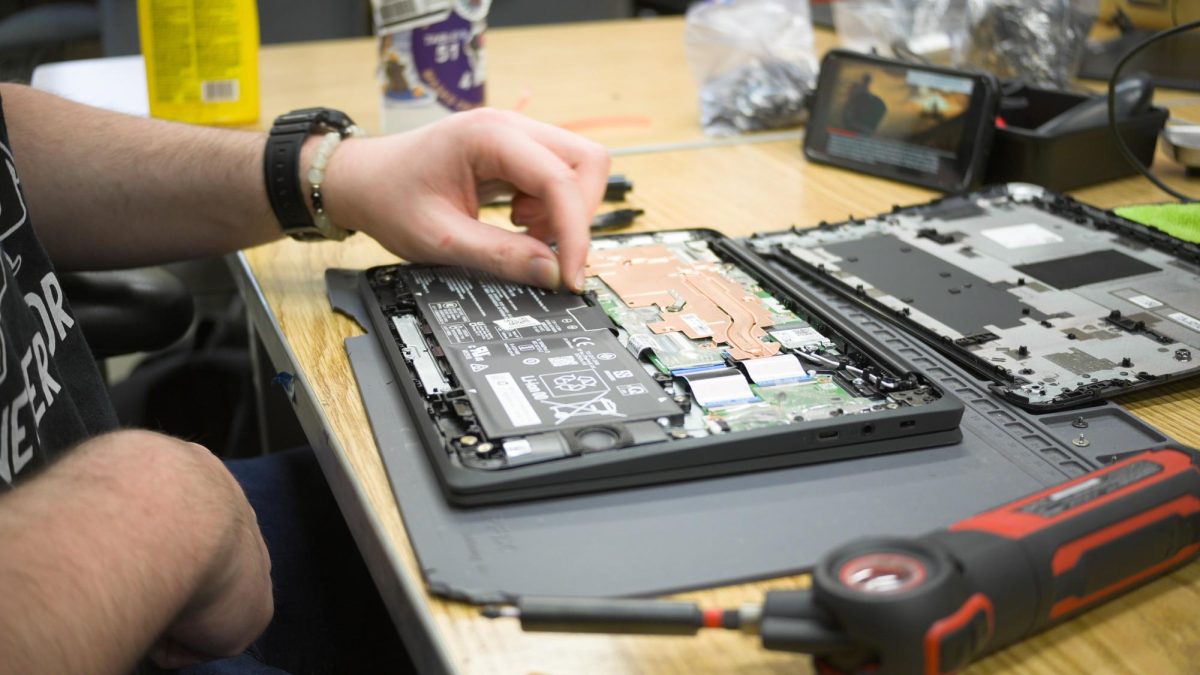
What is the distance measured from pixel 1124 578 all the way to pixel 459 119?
559mm

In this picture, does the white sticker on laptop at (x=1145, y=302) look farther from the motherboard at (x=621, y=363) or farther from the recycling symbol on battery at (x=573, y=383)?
the recycling symbol on battery at (x=573, y=383)

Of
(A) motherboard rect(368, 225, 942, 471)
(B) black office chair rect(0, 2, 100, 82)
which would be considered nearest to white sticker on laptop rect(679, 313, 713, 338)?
(A) motherboard rect(368, 225, 942, 471)

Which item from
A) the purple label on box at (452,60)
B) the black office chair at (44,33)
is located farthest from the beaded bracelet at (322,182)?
the black office chair at (44,33)

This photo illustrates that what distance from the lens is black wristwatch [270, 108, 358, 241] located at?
0.89 m

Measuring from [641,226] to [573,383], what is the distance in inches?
14.9

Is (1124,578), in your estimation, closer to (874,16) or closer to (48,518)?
(48,518)

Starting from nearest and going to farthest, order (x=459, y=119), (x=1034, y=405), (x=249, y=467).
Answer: (x=1034, y=405) < (x=459, y=119) < (x=249, y=467)

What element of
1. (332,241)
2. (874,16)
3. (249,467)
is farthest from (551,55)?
(249,467)

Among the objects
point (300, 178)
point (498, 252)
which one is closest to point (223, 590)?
point (498, 252)

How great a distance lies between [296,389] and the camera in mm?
716

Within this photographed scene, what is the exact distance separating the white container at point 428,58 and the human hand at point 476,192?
24 centimetres

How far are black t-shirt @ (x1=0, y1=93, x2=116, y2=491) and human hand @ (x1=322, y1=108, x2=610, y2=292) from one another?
230 millimetres

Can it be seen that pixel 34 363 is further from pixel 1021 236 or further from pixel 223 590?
pixel 1021 236

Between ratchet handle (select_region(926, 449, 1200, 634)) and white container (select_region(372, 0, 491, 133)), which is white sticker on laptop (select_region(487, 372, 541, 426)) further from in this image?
white container (select_region(372, 0, 491, 133))
